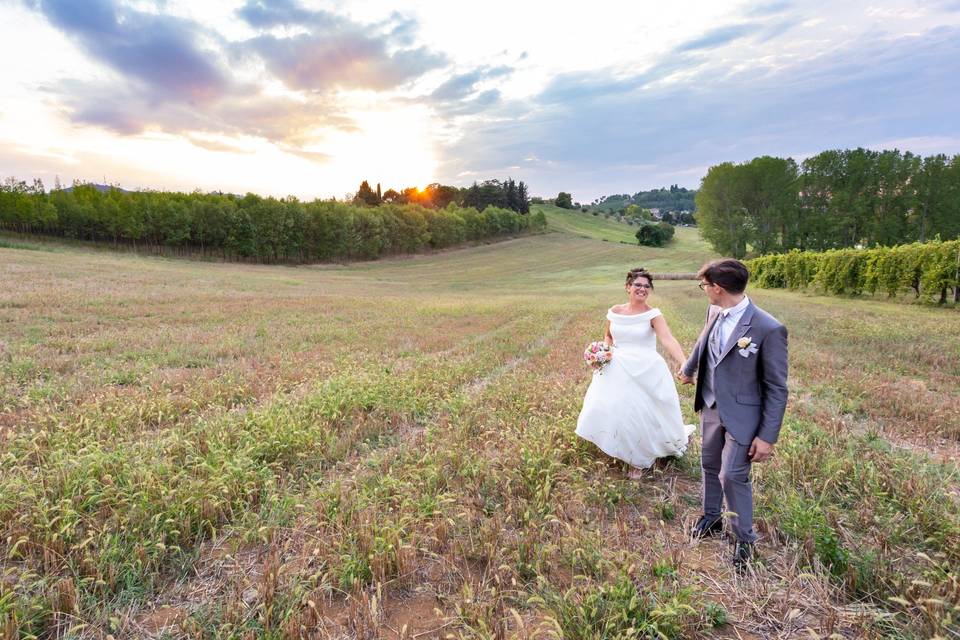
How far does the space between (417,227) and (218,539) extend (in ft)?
290

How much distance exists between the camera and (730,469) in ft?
13.3

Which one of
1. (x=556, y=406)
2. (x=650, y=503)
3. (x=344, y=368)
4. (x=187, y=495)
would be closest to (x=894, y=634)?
(x=650, y=503)

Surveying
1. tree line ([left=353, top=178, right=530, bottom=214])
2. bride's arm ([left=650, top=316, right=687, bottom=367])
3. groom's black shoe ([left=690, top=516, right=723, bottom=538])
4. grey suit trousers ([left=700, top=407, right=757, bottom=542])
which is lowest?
groom's black shoe ([left=690, top=516, right=723, bottom=538])

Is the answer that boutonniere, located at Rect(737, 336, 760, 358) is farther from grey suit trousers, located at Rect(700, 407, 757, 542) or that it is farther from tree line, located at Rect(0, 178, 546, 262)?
tree line, located at Rect(0, 178, 546, 262)

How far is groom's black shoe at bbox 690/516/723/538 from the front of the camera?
454 centimetres

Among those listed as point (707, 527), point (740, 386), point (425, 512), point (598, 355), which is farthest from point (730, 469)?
point (425, 512)

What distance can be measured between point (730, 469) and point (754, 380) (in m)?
0.87

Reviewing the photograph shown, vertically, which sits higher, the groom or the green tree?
the green tree

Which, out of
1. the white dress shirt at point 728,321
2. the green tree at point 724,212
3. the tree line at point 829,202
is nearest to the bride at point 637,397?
the white dress shirt at point 728,321

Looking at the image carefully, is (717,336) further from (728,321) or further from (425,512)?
(425,512)

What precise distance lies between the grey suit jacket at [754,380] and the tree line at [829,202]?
71.5m

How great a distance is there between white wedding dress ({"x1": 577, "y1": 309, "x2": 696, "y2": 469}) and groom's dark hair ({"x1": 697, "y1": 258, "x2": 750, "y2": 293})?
146 cm

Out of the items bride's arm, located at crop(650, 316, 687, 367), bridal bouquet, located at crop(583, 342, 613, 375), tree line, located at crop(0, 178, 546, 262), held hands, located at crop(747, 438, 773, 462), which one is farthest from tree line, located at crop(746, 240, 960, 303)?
tree line, located at crop(0, 178, 546, 262)

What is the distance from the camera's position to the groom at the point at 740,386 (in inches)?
150
